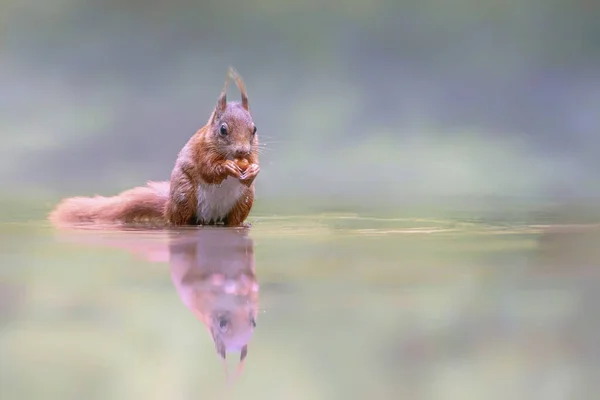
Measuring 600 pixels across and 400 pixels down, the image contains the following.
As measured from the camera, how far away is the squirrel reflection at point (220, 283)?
1287mm

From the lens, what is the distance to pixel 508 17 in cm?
436

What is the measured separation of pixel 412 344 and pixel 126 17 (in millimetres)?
3312


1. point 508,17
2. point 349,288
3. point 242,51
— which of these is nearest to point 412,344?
point 349,288

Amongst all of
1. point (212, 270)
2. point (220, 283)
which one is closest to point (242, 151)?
point (212, 270)

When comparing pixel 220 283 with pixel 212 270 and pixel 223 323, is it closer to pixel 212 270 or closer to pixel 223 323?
pixel 212 270

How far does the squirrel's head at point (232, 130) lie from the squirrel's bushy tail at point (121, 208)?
0.39 m

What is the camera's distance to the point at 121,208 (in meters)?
2.93

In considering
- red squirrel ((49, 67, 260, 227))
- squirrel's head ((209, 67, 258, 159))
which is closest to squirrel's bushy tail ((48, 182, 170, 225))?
red squirrel ((49, 67, 260, 227))

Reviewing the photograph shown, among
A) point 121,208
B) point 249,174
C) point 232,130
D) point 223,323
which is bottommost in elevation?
point 223,323

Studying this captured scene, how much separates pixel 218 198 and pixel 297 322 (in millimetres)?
1372

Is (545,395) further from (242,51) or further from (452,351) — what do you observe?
(242,51)

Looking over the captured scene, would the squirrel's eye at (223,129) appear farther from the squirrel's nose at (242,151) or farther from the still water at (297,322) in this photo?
the still water at (297,322)

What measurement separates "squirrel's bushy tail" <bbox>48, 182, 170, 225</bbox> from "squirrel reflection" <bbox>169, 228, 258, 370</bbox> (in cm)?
58

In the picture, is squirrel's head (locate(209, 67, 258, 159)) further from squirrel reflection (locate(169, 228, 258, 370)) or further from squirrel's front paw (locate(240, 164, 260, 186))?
squirrel reflection (locate(169, 228, 258, 370))
